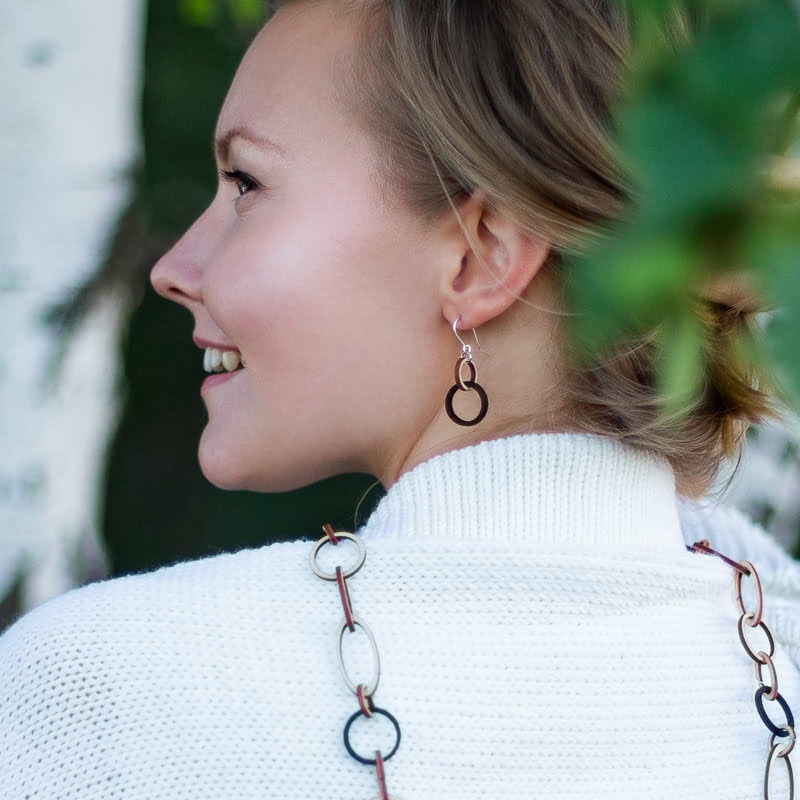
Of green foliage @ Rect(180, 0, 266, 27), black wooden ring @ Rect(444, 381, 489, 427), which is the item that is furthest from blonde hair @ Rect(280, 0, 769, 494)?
green foliage @ Rect(180, 0, 266, 27)

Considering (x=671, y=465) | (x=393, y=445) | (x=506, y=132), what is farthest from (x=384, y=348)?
(x=671, y=465)

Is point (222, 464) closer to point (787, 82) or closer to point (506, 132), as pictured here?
point (506, 132)

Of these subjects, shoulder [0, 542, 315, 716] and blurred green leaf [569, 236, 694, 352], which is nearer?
blurred green leaf [569, 236, 694, 352]

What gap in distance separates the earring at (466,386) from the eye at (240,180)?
0.36 metres

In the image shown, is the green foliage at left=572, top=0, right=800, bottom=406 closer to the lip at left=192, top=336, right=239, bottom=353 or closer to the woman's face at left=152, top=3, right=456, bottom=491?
the woman's face at left=152, top=3, right=456, bottom=491

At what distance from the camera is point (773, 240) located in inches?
16.1

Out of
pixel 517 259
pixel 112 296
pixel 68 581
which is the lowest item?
pixel 68 581

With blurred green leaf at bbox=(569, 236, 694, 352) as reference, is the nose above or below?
below

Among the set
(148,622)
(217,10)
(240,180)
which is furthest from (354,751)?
(217,10)

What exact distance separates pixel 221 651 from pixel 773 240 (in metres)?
0.77

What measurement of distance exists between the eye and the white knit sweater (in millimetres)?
501

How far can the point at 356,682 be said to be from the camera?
101 cm

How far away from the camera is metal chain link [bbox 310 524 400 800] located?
0.98 meters

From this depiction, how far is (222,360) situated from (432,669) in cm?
63
